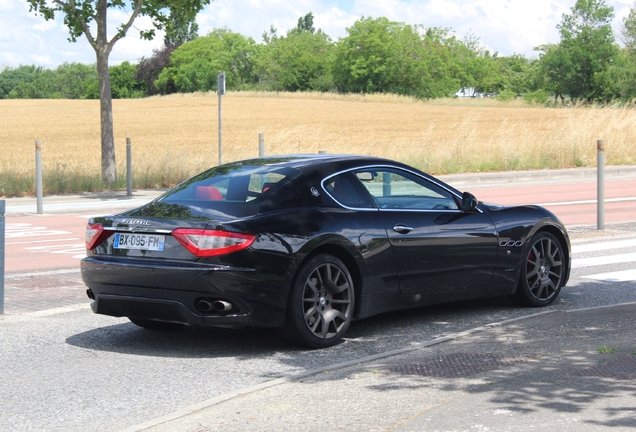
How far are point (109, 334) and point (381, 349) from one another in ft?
7.14

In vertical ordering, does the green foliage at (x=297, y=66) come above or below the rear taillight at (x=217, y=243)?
above

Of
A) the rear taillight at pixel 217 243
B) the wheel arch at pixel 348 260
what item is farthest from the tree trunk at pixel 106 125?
the rear taillight at pixel 217 243

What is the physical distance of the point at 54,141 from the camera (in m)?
50.8

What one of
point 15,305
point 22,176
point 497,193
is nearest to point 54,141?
point 22,176

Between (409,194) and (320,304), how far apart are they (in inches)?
67.0

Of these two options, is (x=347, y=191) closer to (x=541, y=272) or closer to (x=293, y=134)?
(x=541, y=272)

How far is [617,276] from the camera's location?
10102mm

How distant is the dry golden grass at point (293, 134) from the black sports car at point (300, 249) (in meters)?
16.8

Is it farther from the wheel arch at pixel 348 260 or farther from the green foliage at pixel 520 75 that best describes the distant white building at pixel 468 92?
the wheel arch at pixel 348 260

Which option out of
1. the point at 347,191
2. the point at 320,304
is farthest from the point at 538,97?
the point at 320,304

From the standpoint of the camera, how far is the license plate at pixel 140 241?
670 cm

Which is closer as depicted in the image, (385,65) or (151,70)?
(385,65)

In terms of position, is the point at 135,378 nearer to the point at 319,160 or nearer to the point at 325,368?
the point at 325,368

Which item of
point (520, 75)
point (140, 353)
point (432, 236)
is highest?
point (520, 75)
